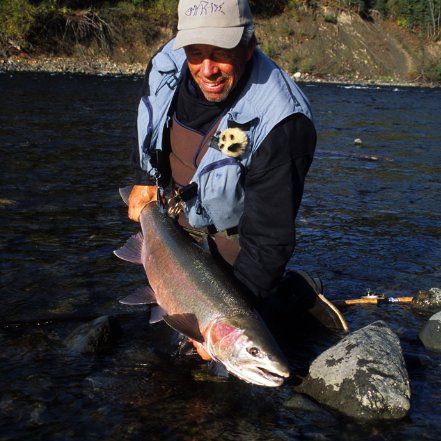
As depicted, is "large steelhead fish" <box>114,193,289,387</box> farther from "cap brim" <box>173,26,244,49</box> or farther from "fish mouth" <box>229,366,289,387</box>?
"cap brim" <box>173,26,244,49</box>

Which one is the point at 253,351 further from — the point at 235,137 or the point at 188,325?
the point at 235,137

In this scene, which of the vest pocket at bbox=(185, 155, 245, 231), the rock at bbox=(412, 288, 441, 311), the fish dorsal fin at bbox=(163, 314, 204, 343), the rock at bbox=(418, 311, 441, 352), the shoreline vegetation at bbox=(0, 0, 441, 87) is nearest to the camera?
the fish dorsal fin at bbox=(163, 314, 204, 343)

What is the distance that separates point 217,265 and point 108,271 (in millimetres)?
2306

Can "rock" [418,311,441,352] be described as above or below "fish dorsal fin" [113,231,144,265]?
below

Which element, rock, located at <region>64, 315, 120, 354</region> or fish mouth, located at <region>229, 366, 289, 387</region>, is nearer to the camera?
fish mouth, located at <region>229, 366, 289, 387</region>

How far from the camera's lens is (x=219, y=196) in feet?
12.7

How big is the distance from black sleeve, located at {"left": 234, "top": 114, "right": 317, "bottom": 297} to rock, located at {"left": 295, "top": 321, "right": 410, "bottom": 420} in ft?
2.12

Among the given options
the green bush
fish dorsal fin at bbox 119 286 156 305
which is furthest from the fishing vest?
the green bush

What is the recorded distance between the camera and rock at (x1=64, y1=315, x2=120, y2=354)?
4.25 metres

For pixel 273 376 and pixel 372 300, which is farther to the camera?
pixel 372 300

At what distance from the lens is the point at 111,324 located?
175 inches

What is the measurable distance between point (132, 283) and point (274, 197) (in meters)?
2.30

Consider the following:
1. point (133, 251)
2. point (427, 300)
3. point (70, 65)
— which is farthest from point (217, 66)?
point (70, 65)

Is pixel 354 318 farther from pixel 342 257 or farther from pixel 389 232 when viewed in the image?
pixel 389 232
